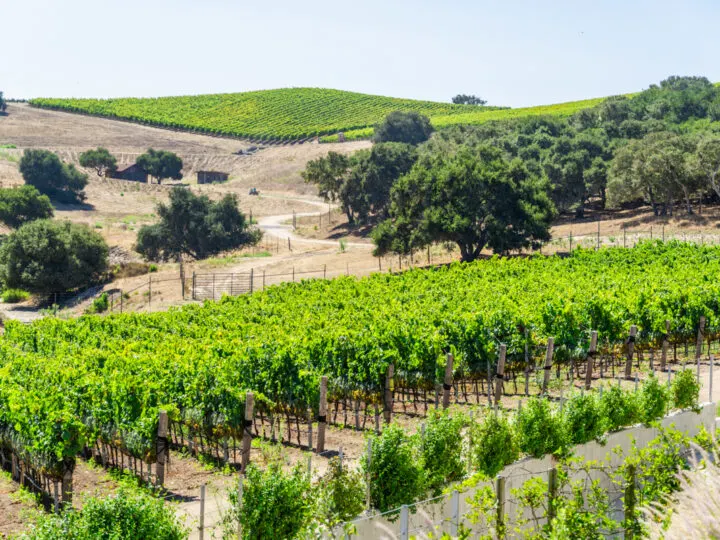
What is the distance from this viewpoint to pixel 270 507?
34.7 feet

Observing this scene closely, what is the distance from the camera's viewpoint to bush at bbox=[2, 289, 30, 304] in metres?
59.5

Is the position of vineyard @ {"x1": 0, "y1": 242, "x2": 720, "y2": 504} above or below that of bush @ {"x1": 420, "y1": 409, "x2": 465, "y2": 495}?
below

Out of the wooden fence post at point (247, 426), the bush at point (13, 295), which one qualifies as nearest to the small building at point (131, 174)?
the bush at point (13, 295)

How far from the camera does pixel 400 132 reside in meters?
125

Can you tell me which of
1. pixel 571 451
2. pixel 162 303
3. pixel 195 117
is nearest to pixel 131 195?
pixel 162 303

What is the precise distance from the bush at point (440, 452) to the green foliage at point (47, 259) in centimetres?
4925

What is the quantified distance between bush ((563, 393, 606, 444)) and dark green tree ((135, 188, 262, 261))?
6221 cm

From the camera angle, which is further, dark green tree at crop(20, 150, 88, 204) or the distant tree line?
dark green tree at crop(20, 150, 88, 204)

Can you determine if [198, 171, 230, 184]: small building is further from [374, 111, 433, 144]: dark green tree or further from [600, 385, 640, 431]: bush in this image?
[600, 385, 640, 431]: bush

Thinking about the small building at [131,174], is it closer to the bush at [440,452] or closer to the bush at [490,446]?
the bush at [490,446]

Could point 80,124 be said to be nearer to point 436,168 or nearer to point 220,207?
point 220,207

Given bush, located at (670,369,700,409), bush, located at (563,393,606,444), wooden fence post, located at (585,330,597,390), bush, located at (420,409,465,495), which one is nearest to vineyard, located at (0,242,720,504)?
wooden fence post, located at (585,330,597,390)

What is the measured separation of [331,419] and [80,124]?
490ft

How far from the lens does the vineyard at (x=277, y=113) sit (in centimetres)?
15512
